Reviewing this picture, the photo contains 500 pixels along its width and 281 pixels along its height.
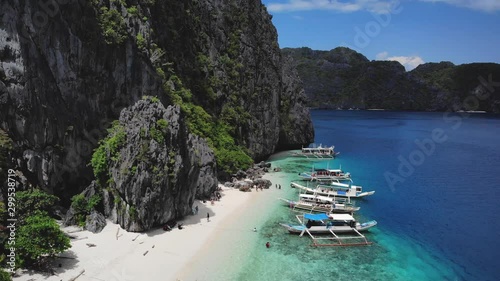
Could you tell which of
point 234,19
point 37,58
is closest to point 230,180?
point 37,58

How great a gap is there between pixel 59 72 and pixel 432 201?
2058 inches

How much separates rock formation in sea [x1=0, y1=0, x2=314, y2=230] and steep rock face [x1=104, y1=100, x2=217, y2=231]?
11 centimetres

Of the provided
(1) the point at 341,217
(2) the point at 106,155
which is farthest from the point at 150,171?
(1) the point at 341,217

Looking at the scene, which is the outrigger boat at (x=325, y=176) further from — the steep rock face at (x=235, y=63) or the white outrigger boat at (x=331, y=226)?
the white outrigger boat at (x=331, y=226)

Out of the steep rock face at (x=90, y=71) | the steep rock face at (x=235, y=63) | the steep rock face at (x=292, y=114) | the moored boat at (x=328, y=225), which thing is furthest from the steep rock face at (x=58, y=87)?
the steep rock face at (x=292, y=114)

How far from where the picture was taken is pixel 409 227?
4325 centimetres

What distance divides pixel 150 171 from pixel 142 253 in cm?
822

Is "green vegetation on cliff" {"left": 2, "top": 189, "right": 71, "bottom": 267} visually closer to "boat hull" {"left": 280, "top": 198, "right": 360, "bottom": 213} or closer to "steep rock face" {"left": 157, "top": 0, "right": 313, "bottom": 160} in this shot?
"boat hull" {"left": 280, "top": 198, "right": 360, "bottom": 213}

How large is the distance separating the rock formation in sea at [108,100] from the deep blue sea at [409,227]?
40.9 ft

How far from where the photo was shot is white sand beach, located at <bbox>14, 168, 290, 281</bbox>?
2867 cm

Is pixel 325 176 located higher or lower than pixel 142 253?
higher

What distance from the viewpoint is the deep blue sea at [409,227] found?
32.3 metres

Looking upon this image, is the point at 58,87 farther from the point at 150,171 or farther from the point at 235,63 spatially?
the point at 235,63

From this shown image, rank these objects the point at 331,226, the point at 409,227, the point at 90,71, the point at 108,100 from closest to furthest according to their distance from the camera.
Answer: the point at 331,226
the point at 90,71
the point at 409,227
the point at 108,100
